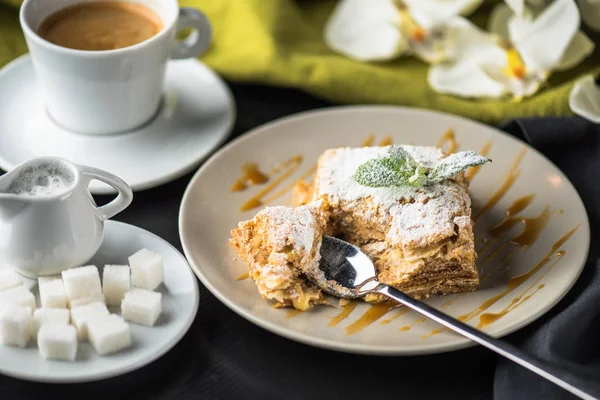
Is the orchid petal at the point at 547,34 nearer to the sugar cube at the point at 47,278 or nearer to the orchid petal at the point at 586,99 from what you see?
the orchid petal at the point at 586,99

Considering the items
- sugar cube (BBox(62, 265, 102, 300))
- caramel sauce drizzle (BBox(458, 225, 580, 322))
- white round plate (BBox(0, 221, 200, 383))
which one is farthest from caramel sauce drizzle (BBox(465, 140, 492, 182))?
sugar cube (BBox(62, 265, 102, 300))

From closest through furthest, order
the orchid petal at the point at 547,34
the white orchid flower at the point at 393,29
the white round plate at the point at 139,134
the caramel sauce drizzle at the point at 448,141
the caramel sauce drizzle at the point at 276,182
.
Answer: the caramel sauce drizzle at the point at 276,182 < the white round plate at the point at 139,134 < the caramel sauce drizzle at the point at 448,141 < the orchid petal at the point at 547,34 < the white orchid flower at the point at 393,29

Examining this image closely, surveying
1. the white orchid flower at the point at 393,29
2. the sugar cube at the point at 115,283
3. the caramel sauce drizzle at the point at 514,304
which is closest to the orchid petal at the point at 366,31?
the white orchid flower at the point at 393,29

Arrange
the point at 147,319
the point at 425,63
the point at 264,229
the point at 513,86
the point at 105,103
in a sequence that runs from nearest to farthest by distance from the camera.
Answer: the point at 147,319, the point at 264,229, the point at 105,103, the point at 513,86, the point at 425,63

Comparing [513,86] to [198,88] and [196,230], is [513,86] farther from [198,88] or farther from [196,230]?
[196,230]

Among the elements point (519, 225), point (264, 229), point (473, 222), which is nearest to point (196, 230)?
point (264, 229)

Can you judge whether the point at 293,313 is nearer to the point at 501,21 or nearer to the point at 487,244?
the point at 487,244

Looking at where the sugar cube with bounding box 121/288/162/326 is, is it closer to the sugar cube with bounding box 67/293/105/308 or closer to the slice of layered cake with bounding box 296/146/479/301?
the sugar cube with bounding box 67/293/105/308
